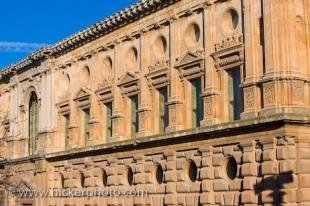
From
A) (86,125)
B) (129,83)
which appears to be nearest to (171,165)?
(129,83)

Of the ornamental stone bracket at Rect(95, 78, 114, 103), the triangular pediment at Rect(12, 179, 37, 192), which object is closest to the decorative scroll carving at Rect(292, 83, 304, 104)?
the ornamental stone bracket at Rect(95, 78, 114, 103)

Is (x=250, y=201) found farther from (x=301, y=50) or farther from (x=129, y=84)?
(x=129, y=84)

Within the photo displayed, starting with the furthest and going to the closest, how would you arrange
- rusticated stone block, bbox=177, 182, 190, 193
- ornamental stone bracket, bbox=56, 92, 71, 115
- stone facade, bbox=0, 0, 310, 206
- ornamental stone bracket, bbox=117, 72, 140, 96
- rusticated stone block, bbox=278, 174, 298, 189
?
ornamental stone bracket, bbox=56, 92, 71, 115 → ornamental stone bracket, bbox=117, 72, 140, 96 → rusticated stone block, bbox=177, 182, 190, 193 → stone facade, bbox=0, 0, 310, 206 → rusticated stone block, bbox=278, 174, 298, 189

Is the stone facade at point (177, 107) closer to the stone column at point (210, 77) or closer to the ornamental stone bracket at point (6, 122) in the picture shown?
the stone column at point (210, 77)

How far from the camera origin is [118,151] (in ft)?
107

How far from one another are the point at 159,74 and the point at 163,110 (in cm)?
168

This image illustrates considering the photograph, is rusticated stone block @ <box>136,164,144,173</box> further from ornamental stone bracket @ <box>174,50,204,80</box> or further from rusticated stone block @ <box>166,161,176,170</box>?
ornamental stone bracket @ <box>174,50,204,80</box>

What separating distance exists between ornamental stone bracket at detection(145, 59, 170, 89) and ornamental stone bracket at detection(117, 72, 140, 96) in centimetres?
100

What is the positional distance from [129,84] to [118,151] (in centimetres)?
332

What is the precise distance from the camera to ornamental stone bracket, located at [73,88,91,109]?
36.2 m

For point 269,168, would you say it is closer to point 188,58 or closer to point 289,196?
point 289,196

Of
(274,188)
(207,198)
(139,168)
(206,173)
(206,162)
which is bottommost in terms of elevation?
(207,198)

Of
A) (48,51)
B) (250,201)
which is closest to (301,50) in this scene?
(250,201)

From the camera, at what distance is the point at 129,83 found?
32750mm
